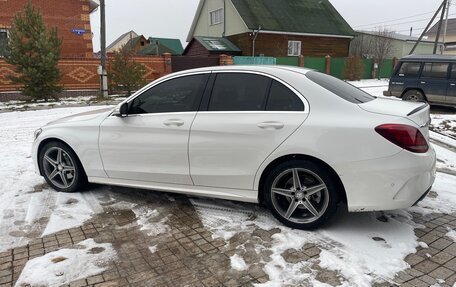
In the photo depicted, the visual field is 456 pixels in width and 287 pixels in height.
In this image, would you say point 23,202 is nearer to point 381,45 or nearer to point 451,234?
point 451,234

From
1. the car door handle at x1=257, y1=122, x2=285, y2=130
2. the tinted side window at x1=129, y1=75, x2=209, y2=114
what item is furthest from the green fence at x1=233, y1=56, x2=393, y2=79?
the car door handle at x1=257, y1=122, x2=285, y2=130

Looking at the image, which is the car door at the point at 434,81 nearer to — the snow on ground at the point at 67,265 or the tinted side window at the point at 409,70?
the tinted side window at the point at 409,70

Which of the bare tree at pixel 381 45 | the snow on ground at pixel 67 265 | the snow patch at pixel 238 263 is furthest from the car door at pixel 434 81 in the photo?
the bare tree at pixel 381 45

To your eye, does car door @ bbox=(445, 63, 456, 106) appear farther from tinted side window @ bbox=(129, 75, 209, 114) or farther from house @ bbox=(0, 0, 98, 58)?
house @ bbox=(0, 0, 98, 58)

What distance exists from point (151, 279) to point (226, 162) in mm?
1351

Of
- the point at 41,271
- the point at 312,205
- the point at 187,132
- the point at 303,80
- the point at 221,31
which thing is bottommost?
the point at 41,271

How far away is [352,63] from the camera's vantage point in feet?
91.5

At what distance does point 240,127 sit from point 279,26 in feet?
85.7

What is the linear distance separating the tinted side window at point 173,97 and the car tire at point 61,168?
3.54 feet

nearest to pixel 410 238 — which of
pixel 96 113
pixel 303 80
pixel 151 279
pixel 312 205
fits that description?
pixel 312 205

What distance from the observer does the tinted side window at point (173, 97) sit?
4.06 m

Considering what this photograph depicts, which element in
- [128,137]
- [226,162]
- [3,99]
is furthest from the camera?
[3,99]

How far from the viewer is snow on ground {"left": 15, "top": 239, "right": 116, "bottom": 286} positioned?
2.90m

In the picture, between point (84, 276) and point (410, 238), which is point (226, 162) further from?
point (410, 238)
